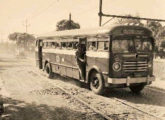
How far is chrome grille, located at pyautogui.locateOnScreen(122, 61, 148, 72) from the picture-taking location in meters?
10.4

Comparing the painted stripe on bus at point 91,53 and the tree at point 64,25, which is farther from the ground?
the tree at point 64,25

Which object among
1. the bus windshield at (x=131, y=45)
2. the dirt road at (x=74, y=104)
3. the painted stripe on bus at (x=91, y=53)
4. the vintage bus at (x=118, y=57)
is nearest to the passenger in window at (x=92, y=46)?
the vintage bus at (x=118, y=57)

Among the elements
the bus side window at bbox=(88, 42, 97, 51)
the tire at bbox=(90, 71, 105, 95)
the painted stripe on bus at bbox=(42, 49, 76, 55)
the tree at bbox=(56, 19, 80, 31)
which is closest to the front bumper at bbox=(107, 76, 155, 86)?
the tire at bbox=(90, 71, 105, 95)

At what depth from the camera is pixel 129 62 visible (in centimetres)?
1041

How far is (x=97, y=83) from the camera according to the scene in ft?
37.3

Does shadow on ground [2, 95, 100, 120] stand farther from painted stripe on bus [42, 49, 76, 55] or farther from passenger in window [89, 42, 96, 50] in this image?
painted stripe on bus [42, 49, 76, 55]

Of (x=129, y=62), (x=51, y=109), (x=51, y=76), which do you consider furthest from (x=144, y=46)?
→ (x=51, y=76)

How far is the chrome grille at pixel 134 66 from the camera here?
34.0ft

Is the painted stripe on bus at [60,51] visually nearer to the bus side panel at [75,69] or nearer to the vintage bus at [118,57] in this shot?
the bus side panel at [75,69]

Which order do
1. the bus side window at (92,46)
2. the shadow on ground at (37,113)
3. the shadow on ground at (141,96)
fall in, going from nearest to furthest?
the shadow on ground at (37,113), the shadow on ground at (141,96), the bus side window at (92,46)

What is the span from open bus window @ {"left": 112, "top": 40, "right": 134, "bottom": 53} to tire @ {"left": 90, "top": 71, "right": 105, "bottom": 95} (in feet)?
4.53

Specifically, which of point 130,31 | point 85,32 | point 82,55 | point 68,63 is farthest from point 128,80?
point 68,63

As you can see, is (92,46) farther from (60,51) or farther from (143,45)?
(60,51)

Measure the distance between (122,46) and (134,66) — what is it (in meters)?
0.94
